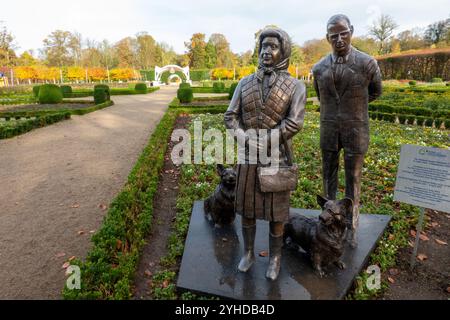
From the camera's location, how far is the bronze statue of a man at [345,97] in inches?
118

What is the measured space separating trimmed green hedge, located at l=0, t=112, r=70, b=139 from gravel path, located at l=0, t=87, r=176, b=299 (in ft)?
0.98

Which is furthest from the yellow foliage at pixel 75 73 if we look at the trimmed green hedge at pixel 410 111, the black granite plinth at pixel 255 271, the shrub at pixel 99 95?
the black granite plinth at pixel 255 271

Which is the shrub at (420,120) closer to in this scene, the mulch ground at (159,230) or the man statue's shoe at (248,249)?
the mulch ground at (159,230)

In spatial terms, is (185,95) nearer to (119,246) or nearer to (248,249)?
(119,246)

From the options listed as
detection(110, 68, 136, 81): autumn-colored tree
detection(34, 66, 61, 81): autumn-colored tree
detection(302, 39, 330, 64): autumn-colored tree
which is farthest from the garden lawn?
detection(302, 39, 330, 64): autumn-colored tree

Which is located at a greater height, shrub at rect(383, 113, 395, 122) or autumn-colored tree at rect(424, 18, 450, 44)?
autumn-colored tree at rect(424, 18, 450, 44)

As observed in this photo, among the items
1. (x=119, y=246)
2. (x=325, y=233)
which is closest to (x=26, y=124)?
(x=119, y=246)

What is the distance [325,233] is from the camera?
2883 millimetres

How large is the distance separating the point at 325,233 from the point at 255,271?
0.79m

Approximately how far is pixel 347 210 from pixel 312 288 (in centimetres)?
80

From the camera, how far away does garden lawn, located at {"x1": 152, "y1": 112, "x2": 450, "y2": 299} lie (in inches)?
131

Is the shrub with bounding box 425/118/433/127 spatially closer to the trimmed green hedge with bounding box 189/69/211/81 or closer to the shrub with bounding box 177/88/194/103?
the shrub with bounding box 177/88/194/103

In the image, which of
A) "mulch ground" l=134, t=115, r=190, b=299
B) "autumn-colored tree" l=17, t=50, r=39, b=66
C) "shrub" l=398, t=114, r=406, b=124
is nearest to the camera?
"mulch ground" l=134, t=115, r=190, b=299

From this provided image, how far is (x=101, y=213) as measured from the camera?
5.02 meters
